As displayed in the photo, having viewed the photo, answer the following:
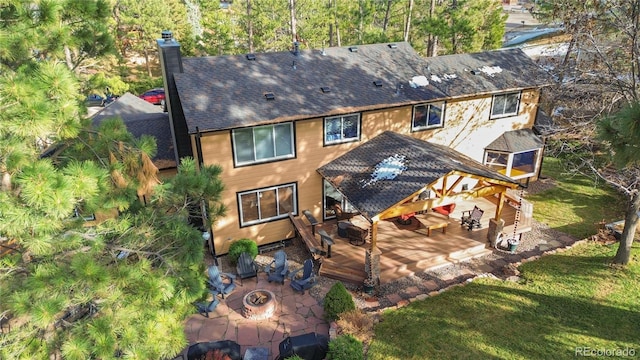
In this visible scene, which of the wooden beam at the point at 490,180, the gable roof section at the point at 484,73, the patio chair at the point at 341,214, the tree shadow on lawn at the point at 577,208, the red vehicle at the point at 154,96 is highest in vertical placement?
the gable roof section at the point at 484,73

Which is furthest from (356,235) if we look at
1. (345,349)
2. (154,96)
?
(154,96)

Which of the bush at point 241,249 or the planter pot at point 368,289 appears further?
the bush at point 241,249

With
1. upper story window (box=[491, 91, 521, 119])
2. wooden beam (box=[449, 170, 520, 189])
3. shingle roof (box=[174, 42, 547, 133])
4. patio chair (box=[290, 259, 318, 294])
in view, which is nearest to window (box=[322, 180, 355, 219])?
shingle roof (box=[174, 42, 547, 133])

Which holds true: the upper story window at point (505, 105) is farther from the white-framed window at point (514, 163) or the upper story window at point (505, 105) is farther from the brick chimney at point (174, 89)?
the brick chimney at point (174, 89)

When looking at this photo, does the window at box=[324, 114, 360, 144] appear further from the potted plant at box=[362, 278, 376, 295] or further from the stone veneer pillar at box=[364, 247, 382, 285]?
the potted plant at box=[362, 278, 376, 295]

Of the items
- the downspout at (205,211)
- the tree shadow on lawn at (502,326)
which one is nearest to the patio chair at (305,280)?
the tree shadow on lawn at (502,326)

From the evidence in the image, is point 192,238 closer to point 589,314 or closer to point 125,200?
point 125,200
